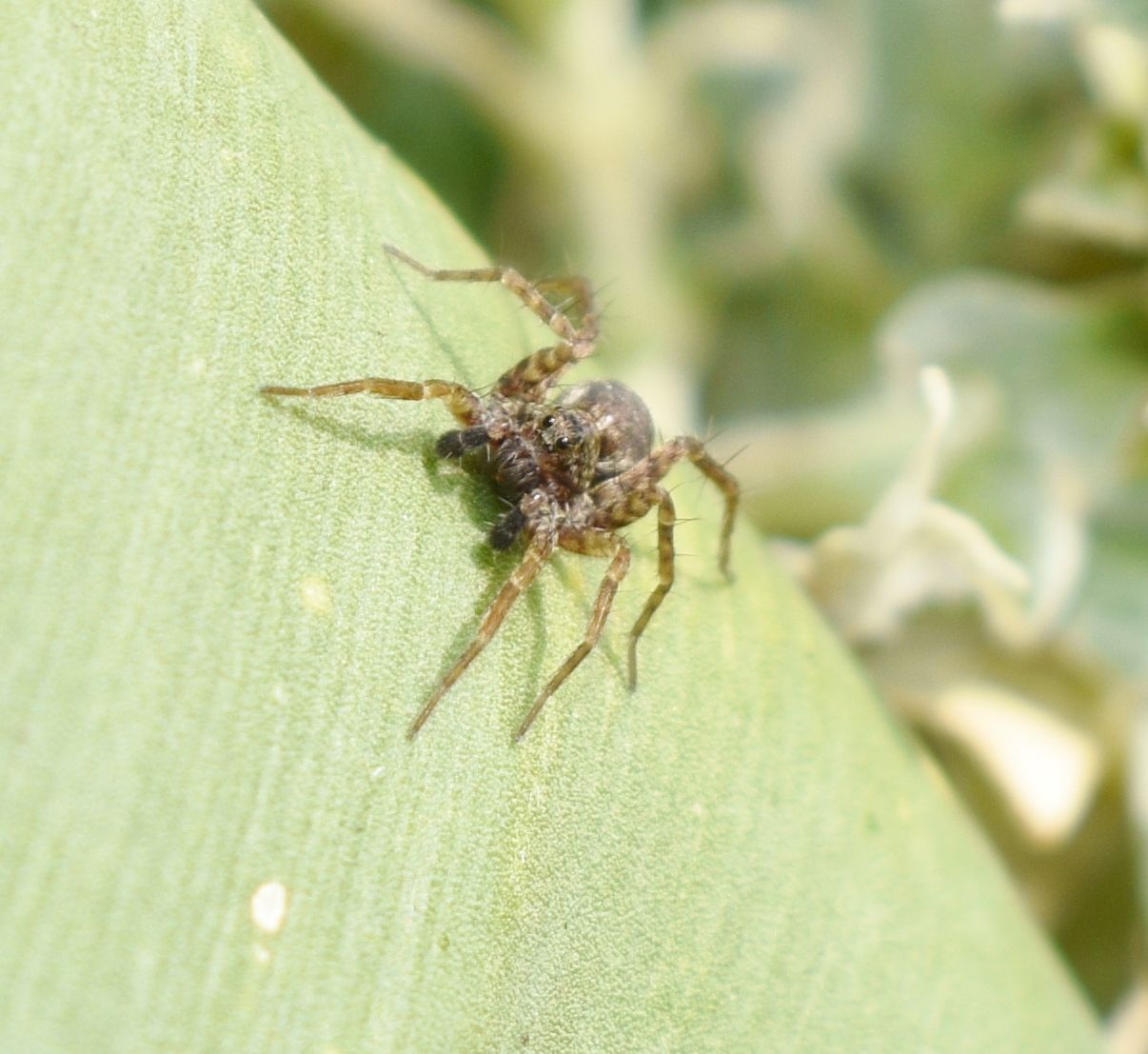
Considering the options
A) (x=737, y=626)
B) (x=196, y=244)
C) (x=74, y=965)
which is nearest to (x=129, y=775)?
(x=74, y=965)

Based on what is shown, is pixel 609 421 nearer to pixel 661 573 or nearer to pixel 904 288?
pixel 661 573

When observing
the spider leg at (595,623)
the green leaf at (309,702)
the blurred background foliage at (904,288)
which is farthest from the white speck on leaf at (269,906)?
the blurred background foliage at (904,288)

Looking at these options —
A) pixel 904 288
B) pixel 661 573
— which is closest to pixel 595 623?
pixel 661 573

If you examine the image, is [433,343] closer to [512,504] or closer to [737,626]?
[512,504]

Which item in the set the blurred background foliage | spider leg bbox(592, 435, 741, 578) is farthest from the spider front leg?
the blurred background foliage

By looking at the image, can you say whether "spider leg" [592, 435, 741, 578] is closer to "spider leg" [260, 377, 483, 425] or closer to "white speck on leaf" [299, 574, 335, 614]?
"spider leg" [260, 377, 483, 425]

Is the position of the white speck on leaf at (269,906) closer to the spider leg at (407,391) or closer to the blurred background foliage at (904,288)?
the spider leg at (407,391)

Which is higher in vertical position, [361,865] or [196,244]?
[196,244]
